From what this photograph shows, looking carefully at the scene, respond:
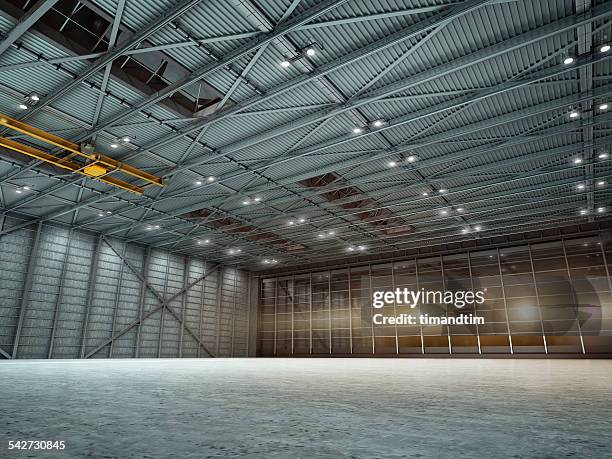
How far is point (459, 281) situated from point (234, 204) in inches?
1084

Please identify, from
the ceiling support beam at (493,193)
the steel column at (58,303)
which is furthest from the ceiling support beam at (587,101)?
the steel column at (58,303)

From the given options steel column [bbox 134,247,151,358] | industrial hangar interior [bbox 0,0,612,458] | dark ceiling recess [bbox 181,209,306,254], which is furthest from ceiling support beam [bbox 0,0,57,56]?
steel column [bbox 134,247,151,358]

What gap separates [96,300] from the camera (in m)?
38.2

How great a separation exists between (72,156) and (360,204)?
77.8 feet

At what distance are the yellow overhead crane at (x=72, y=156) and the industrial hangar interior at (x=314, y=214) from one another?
0.18 m

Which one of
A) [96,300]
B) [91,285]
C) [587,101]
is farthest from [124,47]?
[96,300]

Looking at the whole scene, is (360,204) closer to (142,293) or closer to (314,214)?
(314,214)

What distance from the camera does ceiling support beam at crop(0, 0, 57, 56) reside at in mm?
14109

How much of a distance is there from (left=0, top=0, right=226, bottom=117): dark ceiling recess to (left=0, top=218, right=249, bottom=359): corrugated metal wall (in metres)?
23.9

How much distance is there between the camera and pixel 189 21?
16.0 meters

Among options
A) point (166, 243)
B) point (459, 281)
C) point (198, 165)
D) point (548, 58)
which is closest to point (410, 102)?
point (548, 58)

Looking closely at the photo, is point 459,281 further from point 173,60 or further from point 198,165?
point 173,60

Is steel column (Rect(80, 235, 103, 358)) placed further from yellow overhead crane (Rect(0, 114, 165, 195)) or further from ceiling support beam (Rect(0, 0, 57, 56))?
ceiling support beam (Rect(0, 0, 57, 56))

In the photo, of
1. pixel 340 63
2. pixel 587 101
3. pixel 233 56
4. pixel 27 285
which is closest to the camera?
pixel 233 56
